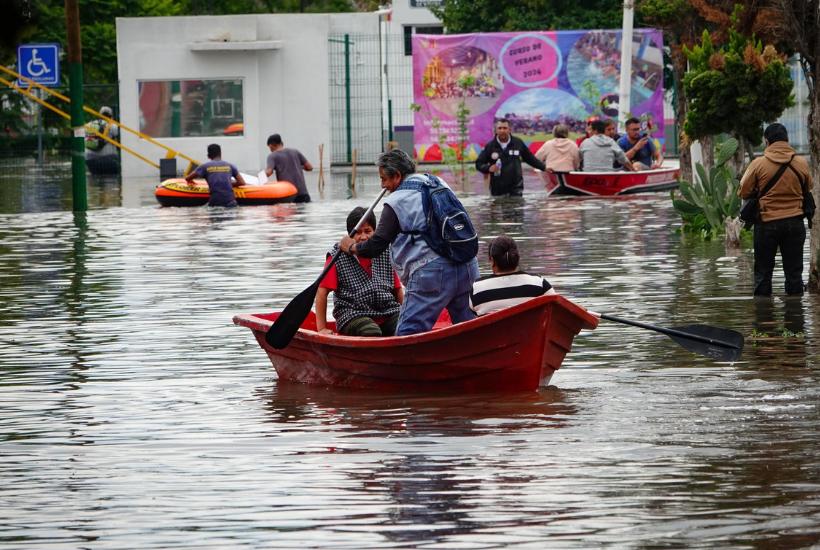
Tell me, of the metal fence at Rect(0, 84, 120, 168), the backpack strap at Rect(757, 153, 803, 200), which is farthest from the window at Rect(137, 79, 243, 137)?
the backpack strap at Rect(757, 153, 803, 200)

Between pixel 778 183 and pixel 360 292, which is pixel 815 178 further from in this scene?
pixel 360 292

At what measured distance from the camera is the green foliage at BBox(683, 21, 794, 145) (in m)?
16.6

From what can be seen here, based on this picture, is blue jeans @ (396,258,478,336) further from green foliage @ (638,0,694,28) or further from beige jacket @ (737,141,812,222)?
green foliage @ (638,0,694,28)

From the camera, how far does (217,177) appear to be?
89.4 ft

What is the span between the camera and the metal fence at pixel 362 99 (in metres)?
40.6

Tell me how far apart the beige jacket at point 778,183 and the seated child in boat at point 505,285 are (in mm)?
4481

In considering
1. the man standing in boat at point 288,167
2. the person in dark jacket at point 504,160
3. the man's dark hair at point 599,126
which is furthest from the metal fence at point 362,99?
the man's dark hair at point 599,126

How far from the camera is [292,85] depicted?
131 feet

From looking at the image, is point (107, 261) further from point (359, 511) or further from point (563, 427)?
point (359, 511)

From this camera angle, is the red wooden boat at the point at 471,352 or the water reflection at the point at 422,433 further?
the red wooden boat at the point at 471,352

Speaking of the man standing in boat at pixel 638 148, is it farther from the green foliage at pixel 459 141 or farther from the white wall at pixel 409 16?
the white wall at pixel 409 16

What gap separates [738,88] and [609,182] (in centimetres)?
993

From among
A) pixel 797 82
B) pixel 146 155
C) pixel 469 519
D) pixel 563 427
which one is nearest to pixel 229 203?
pixel 146 155

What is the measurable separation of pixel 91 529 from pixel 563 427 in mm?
2811
